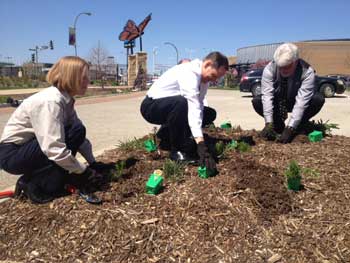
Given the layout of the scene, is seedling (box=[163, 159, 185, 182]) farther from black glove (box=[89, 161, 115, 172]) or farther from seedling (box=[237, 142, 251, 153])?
seedling (box=[237, 142, 251, 153])

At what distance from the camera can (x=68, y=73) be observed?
2777 millimetres

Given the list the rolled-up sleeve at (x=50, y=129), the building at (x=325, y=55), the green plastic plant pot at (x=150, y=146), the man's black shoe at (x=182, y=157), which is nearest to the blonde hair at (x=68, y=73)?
the rolled-up sleeve at (x=50, y=129)

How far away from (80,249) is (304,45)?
71.0 meters

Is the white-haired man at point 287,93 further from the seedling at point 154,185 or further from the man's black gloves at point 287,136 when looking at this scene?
the seedling at point 154,185

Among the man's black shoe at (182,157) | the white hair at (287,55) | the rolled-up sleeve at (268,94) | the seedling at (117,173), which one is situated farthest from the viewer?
the rolled-up sleeve at (268,94)

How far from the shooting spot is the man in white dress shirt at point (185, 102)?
3.24m

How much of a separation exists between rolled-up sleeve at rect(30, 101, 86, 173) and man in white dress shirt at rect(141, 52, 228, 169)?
1139 millimetres

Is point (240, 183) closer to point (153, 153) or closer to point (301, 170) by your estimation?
point (301, 170)

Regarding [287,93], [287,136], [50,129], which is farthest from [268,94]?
[50,129]

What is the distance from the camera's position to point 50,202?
290 centimetres

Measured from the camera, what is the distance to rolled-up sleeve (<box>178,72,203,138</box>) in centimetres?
321

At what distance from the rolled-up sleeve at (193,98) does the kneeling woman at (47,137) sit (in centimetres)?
93

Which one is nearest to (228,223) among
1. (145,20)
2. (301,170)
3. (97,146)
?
(301,170)

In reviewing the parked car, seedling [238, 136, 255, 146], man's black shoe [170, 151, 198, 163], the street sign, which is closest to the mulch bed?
man's black shoe [170, 151, 198, 163]
